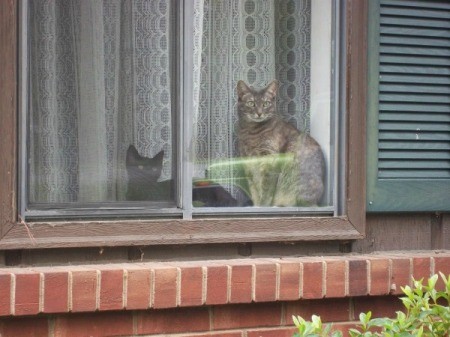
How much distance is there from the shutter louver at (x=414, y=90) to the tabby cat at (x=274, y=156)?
0.30 meters

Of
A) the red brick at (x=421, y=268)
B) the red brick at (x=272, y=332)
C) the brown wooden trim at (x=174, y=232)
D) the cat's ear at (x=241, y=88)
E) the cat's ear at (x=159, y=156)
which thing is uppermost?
the cat's ear at (x=241, y=88)

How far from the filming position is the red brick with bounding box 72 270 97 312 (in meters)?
3.43

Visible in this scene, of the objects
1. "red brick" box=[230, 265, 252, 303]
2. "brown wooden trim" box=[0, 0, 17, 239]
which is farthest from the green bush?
"brown wooden trim" box=[0, 0, 17, 239]

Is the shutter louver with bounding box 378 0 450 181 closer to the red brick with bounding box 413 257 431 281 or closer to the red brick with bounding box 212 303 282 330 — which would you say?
the red brick with bounding box 413 257 431 281

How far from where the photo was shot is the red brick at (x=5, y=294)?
333cm

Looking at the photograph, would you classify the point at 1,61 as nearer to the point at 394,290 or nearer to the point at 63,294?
the point at 63,294

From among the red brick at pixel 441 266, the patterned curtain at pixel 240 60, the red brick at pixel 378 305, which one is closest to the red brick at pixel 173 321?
the patterned curtain at pixel 240 60

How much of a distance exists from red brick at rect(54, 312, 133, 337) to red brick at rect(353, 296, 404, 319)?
1008 mm

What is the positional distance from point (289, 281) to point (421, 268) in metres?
0.63

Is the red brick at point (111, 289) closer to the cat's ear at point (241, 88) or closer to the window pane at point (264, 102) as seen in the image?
the window pane at point (264, 102)

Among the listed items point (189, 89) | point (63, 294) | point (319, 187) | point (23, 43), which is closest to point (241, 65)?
point (189, 89)

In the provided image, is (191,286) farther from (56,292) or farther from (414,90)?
(414,90)

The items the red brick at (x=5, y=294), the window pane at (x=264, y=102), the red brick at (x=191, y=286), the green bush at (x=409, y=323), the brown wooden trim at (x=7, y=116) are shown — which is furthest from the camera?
the window pane at (x=264, y=102)

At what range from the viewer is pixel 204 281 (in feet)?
11.9
